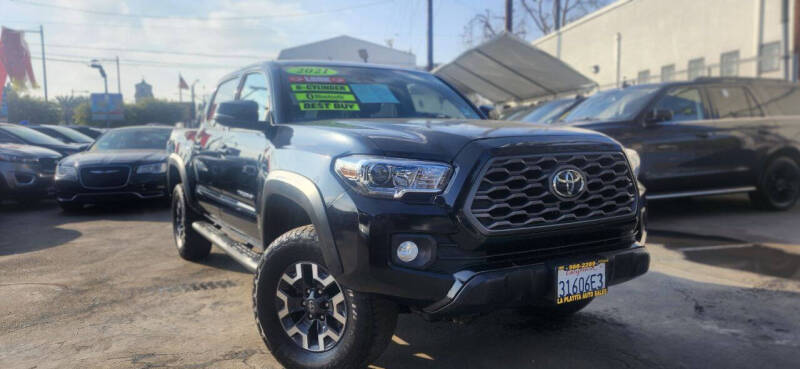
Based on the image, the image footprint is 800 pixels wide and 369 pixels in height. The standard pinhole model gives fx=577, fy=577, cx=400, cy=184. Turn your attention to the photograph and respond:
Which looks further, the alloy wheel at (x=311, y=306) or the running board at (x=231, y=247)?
the running board at (x=231, y=247)

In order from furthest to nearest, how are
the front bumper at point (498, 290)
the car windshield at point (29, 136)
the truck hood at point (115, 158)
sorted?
the car windshield at point (29, 136) → the truck hood at point (115, 158) → the front bumper at point (498, 290)

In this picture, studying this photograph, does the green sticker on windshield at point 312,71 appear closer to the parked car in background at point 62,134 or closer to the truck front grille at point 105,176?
the truck front grille at point 105,176

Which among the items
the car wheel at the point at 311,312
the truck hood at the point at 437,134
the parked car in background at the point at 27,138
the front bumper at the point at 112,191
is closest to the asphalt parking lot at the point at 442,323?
the car wheel at the point at 311,312

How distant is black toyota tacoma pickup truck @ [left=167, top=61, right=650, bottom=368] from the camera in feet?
8.02

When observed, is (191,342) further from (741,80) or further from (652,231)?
(741,80)

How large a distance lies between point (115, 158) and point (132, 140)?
1.27 meters

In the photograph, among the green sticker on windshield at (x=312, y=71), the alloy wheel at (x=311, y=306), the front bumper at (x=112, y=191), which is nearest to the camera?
the alloy wheel at (x=311, y=306)

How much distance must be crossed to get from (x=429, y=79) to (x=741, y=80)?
5.32 m

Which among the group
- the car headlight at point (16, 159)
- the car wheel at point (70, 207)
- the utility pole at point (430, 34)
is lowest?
the car wheel at point (70, 207)

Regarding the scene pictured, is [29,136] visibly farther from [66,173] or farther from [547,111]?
[547,111]

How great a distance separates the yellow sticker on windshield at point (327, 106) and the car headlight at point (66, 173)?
251 inches

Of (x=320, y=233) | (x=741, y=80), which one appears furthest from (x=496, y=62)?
(x=320, y=233)

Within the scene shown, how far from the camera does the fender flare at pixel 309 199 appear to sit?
8.37 ft

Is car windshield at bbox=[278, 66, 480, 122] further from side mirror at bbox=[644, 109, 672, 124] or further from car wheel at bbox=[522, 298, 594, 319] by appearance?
side mirror at bbox=[644, 109, 672, 124]
